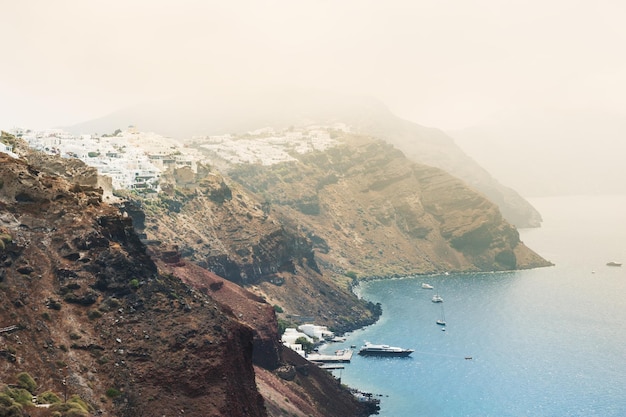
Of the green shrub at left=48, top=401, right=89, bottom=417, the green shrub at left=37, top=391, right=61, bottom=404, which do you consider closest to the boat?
the green shrub at left=37, top=391, right=61, bottom=404

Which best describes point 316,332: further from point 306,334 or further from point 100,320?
point 100,320

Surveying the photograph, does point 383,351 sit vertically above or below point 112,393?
below

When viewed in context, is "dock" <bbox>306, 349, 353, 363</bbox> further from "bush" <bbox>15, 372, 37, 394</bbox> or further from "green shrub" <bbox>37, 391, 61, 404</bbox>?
"bush" <bbox>15, 372, 37, 394</bbox>

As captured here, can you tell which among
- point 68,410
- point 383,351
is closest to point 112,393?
point 68,410

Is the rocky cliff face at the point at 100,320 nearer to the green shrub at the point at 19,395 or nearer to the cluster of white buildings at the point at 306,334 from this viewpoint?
the green shrub at the point at 19,395

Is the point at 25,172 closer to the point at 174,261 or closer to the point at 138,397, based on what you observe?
the point at 138,397

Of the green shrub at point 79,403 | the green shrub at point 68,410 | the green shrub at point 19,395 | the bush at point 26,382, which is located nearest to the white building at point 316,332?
the green shrub at point 79,403

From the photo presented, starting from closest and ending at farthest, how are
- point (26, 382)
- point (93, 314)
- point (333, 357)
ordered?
1. point (26, 382)
2. point (93, 314)
3. point (333, 357)

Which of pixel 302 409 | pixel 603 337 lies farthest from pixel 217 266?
pixel 603 337
